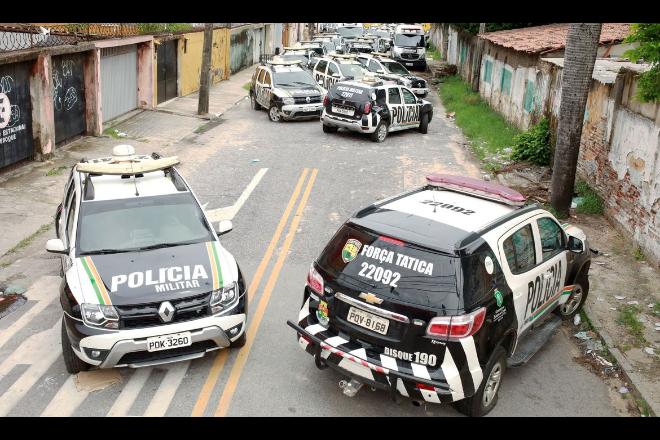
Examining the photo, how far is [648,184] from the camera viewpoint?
10.8 meters

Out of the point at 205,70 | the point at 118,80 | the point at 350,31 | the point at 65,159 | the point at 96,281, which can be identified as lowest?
the point at 65,159

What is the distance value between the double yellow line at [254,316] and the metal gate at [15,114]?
21.2ft

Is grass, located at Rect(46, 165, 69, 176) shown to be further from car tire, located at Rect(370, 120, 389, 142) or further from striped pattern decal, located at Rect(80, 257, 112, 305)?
car tire, located at Rect(370, 120, 389, 142)

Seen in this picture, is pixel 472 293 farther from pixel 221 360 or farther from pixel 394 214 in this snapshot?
pixel 221 360

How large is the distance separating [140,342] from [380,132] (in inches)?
589

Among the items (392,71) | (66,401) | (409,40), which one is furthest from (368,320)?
(409,40)

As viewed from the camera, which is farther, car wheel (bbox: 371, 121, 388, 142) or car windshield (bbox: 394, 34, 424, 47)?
car windshield (bbox: 394, 34, 424, 47)

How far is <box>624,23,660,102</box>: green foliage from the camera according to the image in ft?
29.8

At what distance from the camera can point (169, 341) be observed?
6371 millimetres

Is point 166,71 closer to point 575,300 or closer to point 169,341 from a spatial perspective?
point 575,300

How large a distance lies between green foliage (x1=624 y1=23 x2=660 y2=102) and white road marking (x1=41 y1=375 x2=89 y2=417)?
8399 millimetres

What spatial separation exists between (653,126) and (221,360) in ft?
26.6

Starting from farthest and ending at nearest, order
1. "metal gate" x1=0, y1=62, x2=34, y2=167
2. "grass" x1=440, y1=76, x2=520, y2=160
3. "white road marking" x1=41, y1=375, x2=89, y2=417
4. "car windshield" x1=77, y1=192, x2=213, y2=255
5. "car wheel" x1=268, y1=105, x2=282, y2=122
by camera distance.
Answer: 1. "car wheel" x1=268, y1=105, x2=282, y2=122
2. "grass" x1=440, y1=76, x2=520, y2=160
3. "metal gate" x1=0, y1=62, x2=34, y2=167
4. "car windshield" x1=77, y1=192, x2=213, y2=255
5. "white road marking" x1=41, y1=375, x2=89, y2=417

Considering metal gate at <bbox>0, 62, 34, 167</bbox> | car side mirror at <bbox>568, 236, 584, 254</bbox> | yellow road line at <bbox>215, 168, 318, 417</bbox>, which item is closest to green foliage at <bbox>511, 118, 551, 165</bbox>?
yellow road line at <bbox>215, 168, 318, 417</bbox>
